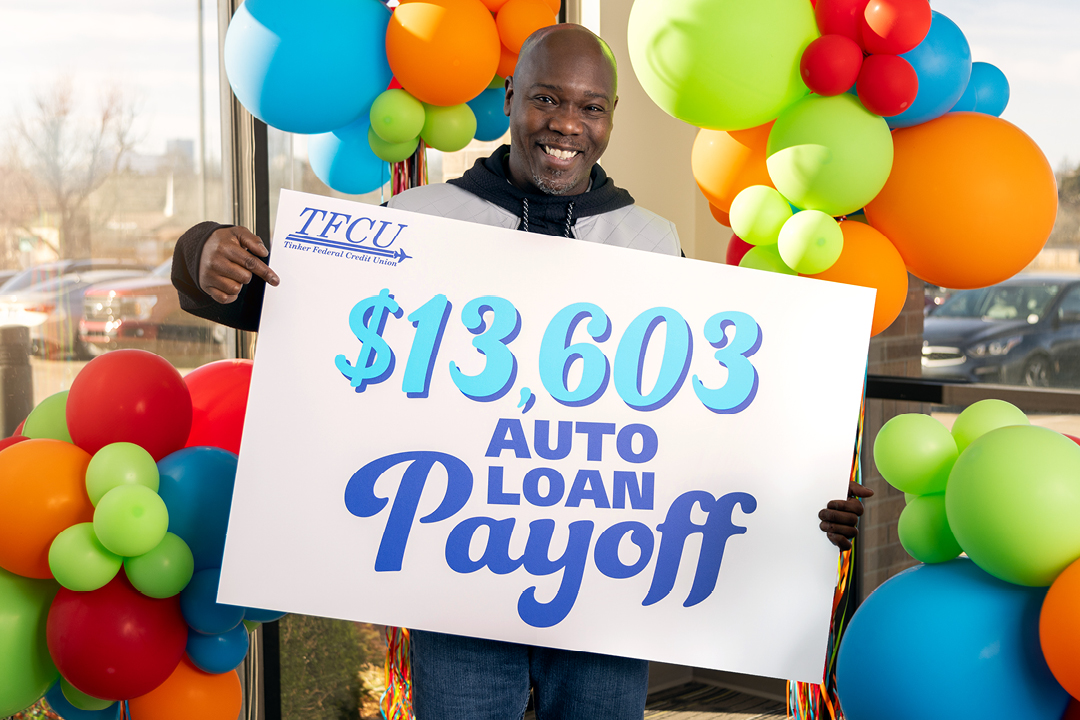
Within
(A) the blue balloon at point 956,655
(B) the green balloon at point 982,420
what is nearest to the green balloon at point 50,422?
(A) the blue balloon at point 956,655

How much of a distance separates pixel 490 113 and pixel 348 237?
0.81m

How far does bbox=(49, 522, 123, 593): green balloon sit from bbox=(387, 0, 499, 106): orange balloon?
100cm

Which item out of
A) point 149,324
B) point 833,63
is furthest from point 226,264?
point 149,324

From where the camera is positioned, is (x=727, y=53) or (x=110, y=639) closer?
(x=110, y=639)

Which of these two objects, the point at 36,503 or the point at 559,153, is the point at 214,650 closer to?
the point at 36,503

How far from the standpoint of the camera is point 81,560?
1.27 meters

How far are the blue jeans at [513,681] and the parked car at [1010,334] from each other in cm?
141

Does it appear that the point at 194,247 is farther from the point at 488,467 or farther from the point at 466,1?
the point at 466,1

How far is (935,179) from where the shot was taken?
1.43m

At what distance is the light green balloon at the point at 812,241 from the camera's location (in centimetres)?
141

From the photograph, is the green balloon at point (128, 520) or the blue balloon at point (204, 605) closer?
the green balloon at point (128, 520)

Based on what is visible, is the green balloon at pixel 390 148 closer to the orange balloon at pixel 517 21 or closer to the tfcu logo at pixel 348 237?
the orange balloon at pixel 517 21

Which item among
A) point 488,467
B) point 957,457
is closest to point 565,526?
point 488,467

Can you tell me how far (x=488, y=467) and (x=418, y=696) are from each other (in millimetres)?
358
